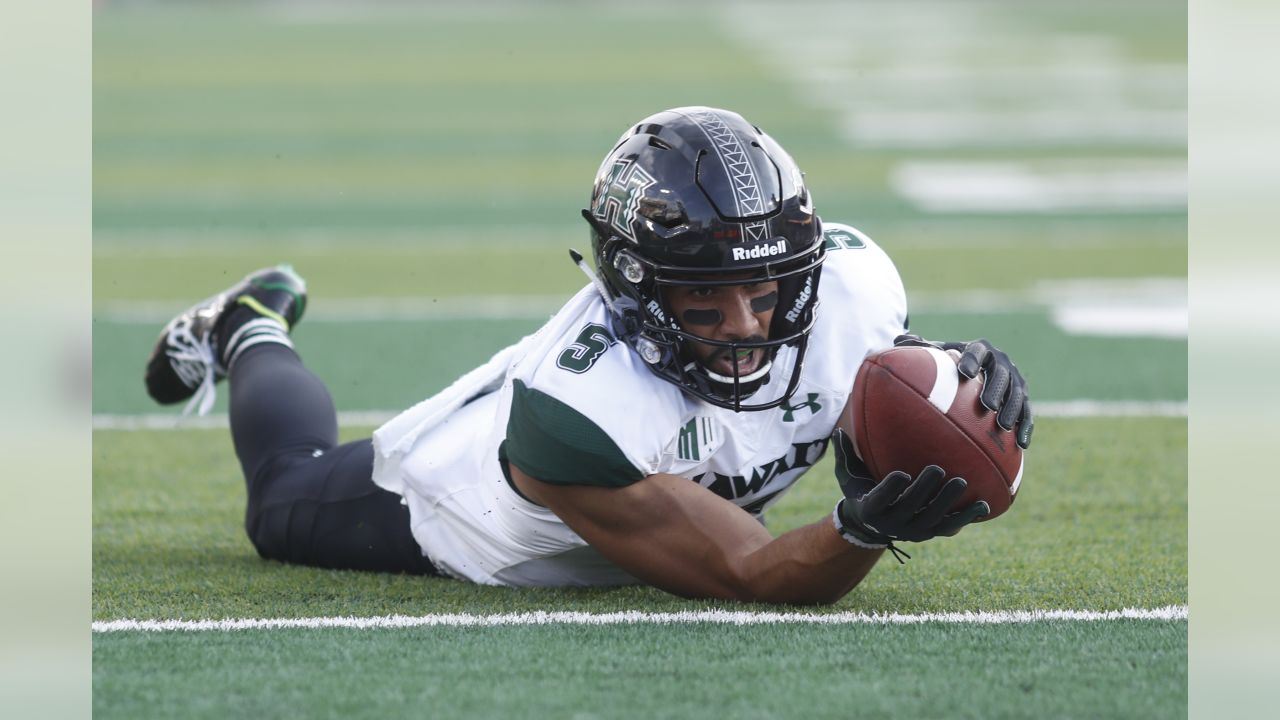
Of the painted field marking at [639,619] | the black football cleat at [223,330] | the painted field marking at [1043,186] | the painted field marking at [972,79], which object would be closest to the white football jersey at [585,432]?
the painted field marking at [639,619]

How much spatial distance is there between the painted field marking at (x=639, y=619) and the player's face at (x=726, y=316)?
0.45 meters

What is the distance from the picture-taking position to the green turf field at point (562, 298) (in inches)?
103

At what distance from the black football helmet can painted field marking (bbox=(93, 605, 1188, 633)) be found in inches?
15.3

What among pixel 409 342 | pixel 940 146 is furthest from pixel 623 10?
pixel 409 342

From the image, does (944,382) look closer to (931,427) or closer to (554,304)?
(931,427)

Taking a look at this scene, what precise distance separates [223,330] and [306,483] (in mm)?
765

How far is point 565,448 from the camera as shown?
2.82 m

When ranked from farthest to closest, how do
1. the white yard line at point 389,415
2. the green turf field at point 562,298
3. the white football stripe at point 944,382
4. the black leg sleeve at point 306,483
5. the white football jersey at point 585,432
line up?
the white yard line at point 389,415, the black leg sleeve at point 306,483, the white football jersey at point 585,432, the white football stripe at point 944,382, the green turf field at point 562,298

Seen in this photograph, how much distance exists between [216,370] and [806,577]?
6.70 feet

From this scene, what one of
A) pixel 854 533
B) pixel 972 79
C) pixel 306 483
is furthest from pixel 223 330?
pixel 972 79

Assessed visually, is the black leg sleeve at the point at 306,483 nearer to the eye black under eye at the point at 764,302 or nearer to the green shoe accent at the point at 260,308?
the green shoe accent at the point at 260,308

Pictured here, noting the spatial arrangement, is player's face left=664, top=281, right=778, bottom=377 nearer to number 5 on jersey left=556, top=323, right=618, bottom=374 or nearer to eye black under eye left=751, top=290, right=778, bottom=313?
eye black under eye left=751, top=290, right=778, bottom=313

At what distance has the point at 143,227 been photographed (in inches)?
378
